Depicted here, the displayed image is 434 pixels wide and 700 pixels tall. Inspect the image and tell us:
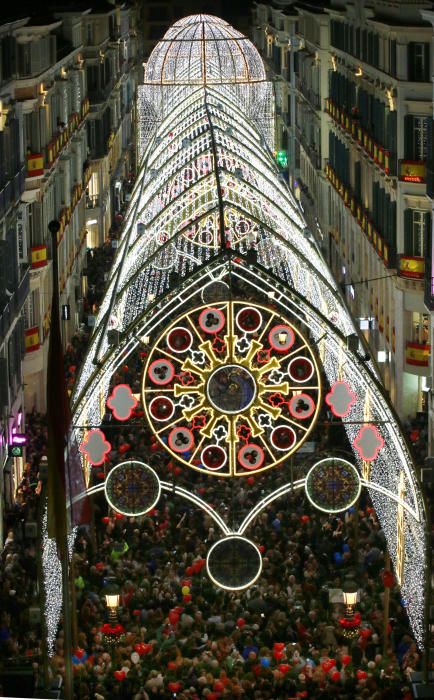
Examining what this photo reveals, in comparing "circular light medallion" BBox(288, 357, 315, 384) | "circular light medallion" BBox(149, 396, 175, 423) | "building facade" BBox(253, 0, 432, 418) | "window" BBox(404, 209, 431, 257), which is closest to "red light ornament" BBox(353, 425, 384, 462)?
"circular light medallion" BBox(288, 357, 315, 384)

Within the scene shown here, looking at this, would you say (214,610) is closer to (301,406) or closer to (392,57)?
(301,406)

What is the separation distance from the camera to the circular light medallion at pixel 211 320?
32.8 meters

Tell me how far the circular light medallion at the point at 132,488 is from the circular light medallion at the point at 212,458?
0.90 meters

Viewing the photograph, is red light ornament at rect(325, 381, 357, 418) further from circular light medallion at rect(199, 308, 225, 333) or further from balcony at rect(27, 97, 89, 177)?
balcony at rect(27, 97, 89, 177)

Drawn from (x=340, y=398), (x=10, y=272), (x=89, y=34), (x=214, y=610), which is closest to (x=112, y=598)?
(x=214, y=610)

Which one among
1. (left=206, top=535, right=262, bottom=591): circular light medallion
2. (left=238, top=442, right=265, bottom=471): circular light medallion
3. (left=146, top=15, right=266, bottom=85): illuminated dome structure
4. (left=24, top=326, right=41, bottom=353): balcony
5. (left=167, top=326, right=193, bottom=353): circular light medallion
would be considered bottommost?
(left=24, top=326, right=41, bottom=353): balcony

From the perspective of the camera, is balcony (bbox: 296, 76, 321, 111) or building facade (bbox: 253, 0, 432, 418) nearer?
building facade (bbox: 253, 0, 432, 418)

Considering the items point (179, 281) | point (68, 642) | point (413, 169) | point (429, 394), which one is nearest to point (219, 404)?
point (179, 281)

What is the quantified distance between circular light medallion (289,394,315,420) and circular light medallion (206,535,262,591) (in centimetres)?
250

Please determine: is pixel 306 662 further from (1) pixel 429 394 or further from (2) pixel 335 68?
(2) pixel 335 68

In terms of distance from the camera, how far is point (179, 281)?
36.2 metres

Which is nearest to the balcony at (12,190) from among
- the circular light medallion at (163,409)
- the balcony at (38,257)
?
the balcony at (38,257)

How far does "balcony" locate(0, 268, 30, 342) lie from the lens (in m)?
45.9

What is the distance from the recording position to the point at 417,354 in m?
54.8
